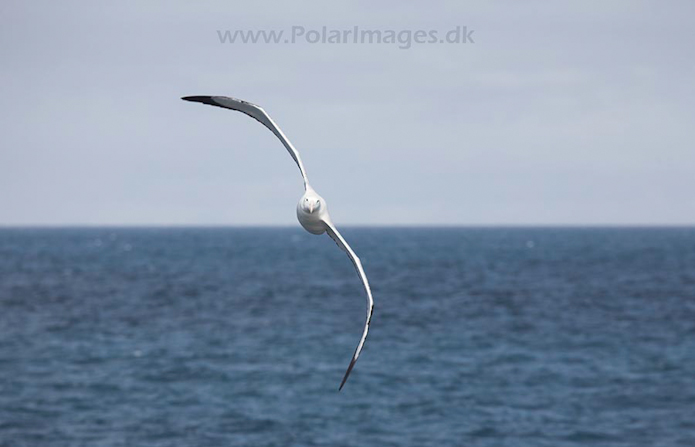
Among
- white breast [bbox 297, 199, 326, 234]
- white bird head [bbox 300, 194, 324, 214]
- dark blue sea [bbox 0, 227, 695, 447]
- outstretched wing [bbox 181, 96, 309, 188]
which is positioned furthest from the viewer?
dark blue sea [bbox 0, 227, 695, 447]

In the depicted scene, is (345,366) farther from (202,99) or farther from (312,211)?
(312,211)

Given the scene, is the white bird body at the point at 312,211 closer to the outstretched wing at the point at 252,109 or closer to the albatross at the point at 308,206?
the albatross at the point at 308,206

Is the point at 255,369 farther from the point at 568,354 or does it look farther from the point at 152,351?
the point at 568,354

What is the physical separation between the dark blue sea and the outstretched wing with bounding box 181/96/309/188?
1429 inches

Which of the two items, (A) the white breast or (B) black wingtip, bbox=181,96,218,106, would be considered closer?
(A) the white breast

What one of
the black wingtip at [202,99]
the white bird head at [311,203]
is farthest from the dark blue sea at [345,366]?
the white bird head at [311,203]

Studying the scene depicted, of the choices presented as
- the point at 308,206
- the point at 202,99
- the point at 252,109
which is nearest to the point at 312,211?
the point at 308,206

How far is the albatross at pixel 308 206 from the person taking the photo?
1222 centimetres

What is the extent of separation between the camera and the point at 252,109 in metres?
13.7

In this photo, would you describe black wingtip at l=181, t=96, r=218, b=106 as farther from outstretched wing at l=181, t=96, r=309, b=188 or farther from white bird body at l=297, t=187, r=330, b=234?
white bird body at l=297, t=187, r=330, b=234

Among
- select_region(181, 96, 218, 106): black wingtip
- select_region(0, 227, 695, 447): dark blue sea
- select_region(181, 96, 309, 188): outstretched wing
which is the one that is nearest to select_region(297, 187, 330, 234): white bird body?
select_region(181, 96, 309, 188): outstretched wing

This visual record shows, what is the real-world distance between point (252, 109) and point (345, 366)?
56396mm

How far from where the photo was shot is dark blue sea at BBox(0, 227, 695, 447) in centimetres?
5016

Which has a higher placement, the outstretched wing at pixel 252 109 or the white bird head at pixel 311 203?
the outstretched wing at pixel 252 109
